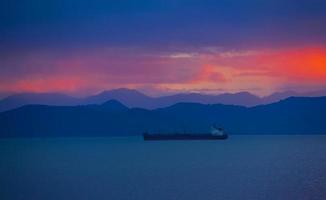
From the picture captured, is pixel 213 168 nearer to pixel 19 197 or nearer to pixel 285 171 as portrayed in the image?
pixel 285 171

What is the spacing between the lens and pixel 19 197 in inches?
440

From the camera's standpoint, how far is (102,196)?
11.2m

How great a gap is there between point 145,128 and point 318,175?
32.4m

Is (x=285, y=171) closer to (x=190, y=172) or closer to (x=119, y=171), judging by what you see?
(x=190, y=172)

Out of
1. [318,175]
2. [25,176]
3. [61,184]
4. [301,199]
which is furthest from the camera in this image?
[25,176]

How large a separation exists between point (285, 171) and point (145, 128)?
99.3ft

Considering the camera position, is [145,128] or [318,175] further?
[145,128]

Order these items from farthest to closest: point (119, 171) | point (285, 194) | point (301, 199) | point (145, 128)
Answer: point (145, 128), point (119, 171), point (285, 194), point (301, 199)

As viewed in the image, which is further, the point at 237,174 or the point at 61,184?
the point at 237,174

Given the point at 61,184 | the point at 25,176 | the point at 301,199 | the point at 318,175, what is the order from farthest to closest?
the point at 25,176
the point at 318,175
the point at 61,184
the point at 301,199

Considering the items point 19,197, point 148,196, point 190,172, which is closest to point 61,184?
point 19,197

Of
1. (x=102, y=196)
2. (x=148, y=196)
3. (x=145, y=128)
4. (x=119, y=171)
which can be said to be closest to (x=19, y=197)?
(x=102, y=196)

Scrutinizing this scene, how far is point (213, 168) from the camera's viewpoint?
18.0m

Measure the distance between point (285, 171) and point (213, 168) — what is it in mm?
2347
